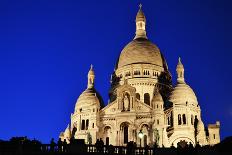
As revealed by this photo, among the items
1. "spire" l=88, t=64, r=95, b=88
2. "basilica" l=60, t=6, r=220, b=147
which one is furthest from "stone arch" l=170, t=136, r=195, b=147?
"spire" l=88, t=64, r=95, b=88

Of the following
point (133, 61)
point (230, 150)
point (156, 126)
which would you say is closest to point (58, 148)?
point (230, 150)

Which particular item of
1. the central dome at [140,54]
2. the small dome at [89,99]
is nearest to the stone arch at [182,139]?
the small dome at [89,99]

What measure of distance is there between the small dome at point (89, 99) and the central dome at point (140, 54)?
9.11m

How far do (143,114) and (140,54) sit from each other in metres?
18.4

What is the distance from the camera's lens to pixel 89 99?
285 ft

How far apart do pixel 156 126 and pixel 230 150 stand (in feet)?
144

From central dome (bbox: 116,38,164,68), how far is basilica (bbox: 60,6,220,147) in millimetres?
360

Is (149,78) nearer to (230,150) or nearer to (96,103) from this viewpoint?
(96,103)

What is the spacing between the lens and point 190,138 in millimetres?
78625

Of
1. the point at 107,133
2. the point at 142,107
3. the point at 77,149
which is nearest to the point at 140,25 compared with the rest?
the point at 142,107

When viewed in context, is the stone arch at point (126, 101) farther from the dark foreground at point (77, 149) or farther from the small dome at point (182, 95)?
the dark foreground at point (77, 149)

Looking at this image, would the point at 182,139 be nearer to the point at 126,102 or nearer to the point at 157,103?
the point at 157,103

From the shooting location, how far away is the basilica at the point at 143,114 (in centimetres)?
7825

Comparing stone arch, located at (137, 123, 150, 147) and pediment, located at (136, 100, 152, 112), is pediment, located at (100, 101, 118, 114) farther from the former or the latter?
stone arch, located at (137, 123, 150, 147)
